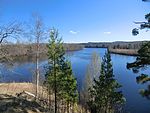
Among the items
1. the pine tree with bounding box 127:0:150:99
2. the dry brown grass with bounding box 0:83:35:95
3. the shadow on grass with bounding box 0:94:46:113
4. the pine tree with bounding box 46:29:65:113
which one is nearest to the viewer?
the pine tree with bounding box 127:0:150:99

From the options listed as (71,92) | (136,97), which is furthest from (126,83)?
(71,92)

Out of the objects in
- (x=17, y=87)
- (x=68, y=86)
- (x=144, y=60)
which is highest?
(x=144, y=60)

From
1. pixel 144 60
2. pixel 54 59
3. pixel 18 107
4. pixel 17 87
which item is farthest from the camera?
pixel 17 87

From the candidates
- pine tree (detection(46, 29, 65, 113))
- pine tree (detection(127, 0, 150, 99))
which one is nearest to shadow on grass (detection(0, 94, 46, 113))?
pine tree (detection(46, 29, 65, 113))

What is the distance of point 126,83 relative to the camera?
6950 centimetres

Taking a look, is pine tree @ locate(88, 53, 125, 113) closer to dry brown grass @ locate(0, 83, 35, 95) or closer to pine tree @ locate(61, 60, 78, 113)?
pine tree @ locate(61, 60, 78, 113)

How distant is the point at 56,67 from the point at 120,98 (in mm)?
9062

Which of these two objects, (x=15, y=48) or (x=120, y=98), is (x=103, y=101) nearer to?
(x=120, y=98)

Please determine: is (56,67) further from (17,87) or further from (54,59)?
(17,87)

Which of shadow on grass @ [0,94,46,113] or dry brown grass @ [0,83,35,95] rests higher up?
shadow on grass @ [0,94,46,113]

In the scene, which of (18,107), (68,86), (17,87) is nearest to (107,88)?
(68,86)

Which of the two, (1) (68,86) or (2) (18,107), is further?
(1) (68,86)

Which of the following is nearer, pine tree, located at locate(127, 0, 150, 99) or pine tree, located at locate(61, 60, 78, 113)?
pine tree, located at locate(127, 0, 150, 99)

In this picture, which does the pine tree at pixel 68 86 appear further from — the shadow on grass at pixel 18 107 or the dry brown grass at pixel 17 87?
the shadow on grass at pixel 18 107
